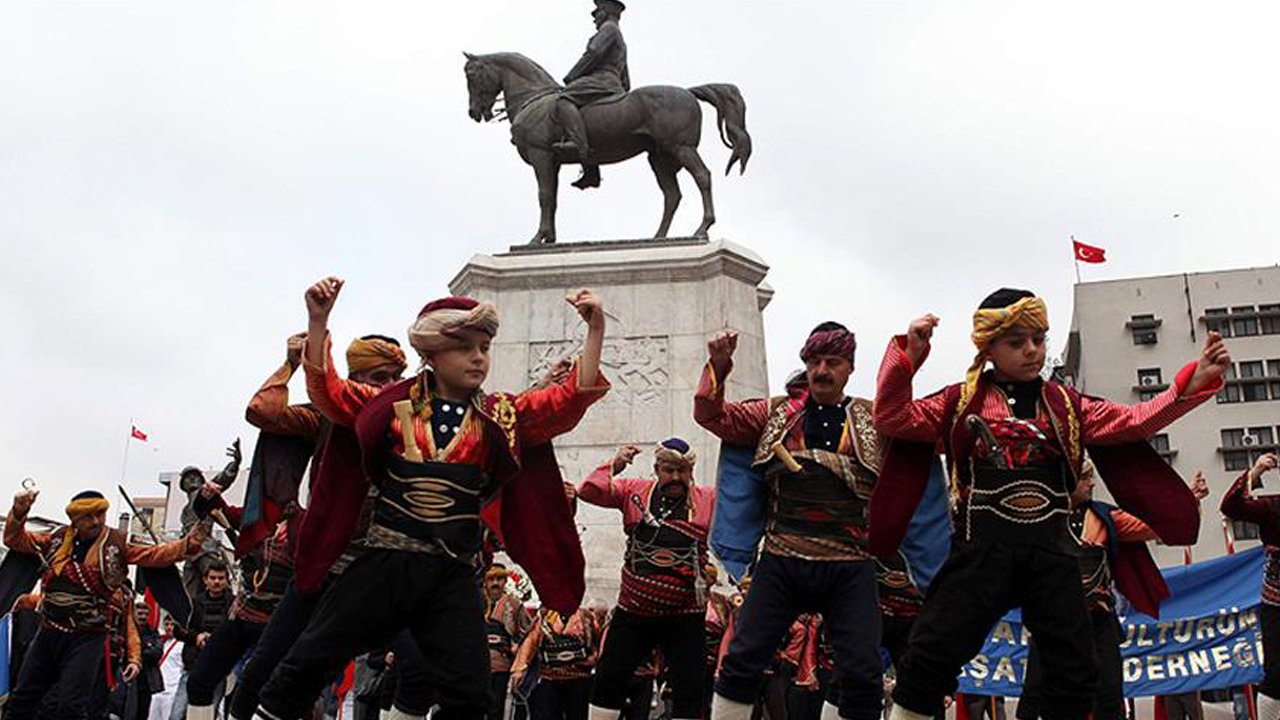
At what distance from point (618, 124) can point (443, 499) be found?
12571 mm

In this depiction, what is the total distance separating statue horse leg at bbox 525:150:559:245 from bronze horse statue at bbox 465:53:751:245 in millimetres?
13

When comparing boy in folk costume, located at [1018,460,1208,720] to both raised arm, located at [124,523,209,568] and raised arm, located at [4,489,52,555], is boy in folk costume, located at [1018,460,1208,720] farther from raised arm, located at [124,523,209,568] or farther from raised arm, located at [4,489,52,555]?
raised arm, located at [4,489,52,555]

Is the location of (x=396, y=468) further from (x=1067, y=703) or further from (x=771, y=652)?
(x=1067, y=703)

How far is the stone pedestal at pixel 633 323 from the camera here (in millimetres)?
14836

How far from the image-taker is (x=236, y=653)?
25.6ft

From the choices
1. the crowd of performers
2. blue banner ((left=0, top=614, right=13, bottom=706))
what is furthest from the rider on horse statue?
the crowd of performers

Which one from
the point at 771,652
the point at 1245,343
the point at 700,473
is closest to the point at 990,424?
the point at 771,652

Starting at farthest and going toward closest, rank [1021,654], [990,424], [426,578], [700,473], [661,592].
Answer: [700,473] < [1021,654] < [661,592] < [990,424] < [426,578]

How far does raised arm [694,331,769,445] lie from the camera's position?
232 inches

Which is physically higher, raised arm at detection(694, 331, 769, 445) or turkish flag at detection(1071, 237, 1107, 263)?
turkish flag at detection(1071, 237, 1107, 263)

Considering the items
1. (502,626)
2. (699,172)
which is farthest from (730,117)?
(502,626)

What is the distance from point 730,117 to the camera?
17.8 meters

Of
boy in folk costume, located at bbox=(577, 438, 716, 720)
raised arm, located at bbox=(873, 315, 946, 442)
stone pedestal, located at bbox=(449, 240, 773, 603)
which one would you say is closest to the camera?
raised arm, located at bbox=(873, 315, 946, 442)

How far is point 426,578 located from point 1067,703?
2.50m
